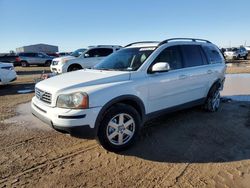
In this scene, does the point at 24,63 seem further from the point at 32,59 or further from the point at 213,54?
the point at 213,54

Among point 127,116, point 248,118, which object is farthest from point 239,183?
point 248,118

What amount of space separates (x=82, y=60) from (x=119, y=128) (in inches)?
416

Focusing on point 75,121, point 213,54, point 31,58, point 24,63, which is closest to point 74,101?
point 75,121

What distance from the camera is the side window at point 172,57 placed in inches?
197

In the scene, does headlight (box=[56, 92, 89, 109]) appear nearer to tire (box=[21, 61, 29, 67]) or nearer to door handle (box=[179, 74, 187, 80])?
door handle (box=[179, 74, 187, 80])

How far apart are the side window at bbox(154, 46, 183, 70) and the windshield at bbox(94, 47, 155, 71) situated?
9.2 inches

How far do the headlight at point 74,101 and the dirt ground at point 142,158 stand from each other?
89 centimetres

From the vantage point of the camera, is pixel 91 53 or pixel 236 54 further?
pixel 236 54

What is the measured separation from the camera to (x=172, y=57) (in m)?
5.28

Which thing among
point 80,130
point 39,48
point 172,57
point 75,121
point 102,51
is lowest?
point 39,48

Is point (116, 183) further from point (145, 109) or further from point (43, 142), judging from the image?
point (43, 142)

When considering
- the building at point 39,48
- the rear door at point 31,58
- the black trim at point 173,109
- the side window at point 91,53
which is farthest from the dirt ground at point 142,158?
the building at point 39,48

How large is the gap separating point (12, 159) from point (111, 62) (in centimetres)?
266

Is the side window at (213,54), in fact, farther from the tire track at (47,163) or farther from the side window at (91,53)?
the side window at (91,53)
